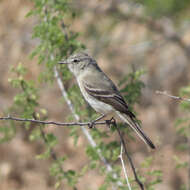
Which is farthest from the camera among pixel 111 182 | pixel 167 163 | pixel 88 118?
pixel 167 163

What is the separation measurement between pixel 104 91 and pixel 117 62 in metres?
7.52

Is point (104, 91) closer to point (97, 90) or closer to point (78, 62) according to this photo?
point (97, 90)

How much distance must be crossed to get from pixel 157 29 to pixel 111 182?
785 cm

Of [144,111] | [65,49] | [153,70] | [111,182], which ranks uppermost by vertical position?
[65,49]

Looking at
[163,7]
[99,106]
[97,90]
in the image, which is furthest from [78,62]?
[163,7]

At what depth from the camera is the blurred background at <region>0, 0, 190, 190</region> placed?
11133mm

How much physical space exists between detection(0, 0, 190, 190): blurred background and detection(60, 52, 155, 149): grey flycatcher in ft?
13.9

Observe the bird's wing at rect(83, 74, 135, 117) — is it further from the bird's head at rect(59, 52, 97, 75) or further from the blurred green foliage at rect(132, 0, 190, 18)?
the blurred green foliage at rect(132, 0, 190, 18)

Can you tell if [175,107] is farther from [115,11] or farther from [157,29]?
[115,11]

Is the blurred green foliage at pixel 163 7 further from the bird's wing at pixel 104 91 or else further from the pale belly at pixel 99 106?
the pale belly at pixel 99 106

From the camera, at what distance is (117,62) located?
13461mm

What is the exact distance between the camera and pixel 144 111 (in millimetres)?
12859

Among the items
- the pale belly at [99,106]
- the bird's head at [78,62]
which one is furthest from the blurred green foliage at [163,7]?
the pale belly at [99,106]

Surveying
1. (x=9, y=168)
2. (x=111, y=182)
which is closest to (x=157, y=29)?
(x=9, y=168)
